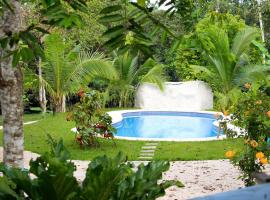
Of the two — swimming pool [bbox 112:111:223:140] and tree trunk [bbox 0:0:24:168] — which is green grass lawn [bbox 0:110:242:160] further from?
tree trunk [bbox 0:0:24:168]

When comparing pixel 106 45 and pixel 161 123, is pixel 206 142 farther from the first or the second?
pixel 106 45

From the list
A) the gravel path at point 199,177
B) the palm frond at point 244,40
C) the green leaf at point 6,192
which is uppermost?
the palm frond at point 244,40

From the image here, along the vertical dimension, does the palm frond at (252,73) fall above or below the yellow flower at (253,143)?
above

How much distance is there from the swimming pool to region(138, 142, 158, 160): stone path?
2.05 meters

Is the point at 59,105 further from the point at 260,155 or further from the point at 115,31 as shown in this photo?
the point at 115,31

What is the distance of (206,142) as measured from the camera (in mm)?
8773

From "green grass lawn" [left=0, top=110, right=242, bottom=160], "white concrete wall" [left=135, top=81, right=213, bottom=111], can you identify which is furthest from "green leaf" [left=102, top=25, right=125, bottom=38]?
"white concrete wall" [left=135, top=81, right=213, bottom=111]

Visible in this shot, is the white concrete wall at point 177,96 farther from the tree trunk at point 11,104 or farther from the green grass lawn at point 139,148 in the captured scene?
the tree trunk at point 11,104

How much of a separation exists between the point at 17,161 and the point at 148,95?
1224 cm

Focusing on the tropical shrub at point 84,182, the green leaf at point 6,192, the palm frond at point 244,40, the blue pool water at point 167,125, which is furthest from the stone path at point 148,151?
the palm frond at point 244,40

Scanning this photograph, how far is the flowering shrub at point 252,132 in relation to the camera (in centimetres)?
471

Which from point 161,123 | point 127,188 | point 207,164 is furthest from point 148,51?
point 161,123

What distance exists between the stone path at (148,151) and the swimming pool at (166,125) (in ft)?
6.72

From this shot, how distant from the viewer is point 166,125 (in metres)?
13.0
